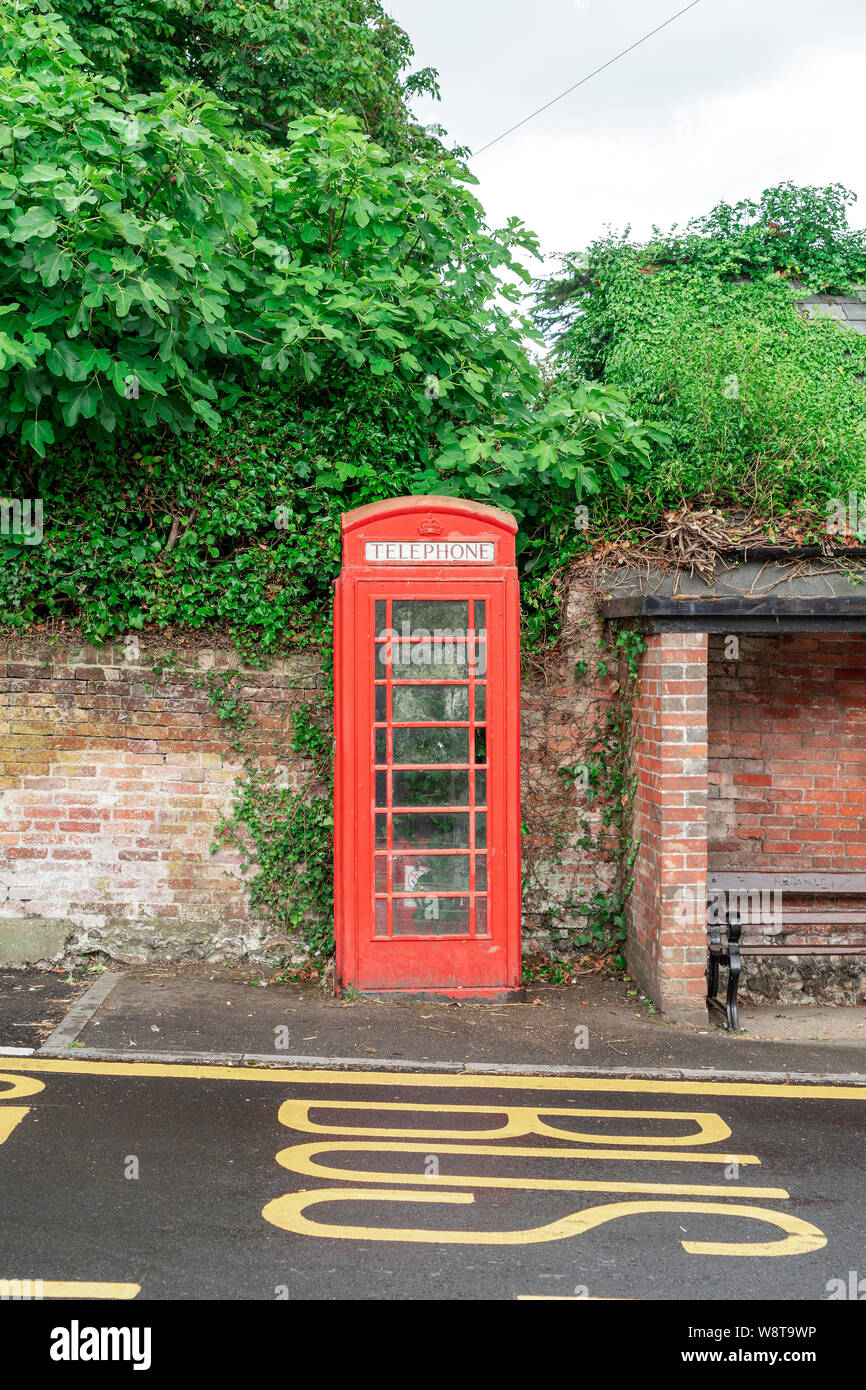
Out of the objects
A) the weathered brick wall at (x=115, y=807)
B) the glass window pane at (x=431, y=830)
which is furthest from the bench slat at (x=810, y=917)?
the weathered brick wall at (x=115, y=807)

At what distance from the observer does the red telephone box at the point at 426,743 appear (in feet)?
20.6

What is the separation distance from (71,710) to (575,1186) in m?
4.48

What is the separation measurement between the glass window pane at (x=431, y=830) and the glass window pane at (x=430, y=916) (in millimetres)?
315

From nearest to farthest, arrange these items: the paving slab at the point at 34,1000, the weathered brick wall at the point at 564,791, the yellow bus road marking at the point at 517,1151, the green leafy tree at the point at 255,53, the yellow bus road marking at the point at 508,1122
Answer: the yellow bus road marking at the point at 517,1151
the yellow bus road marking at the point at 508,1122
the paving slab at the point at 34,1000
the weathered brick wall at the point at 564,791
the green leafy tree at the point at 255,53

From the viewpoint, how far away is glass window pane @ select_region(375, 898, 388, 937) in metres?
6.32

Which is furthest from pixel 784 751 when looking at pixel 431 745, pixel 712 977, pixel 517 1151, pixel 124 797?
pixel 124 797

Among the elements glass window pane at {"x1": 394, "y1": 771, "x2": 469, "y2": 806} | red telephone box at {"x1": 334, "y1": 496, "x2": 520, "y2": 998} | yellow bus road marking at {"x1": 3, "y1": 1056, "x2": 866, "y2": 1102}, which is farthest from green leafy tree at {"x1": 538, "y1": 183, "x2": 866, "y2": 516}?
yellow bus road marking at {"x1": 3, "y1": 1056, "x2": 866, "y2": 1102}

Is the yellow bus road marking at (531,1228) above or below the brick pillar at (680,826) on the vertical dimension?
below

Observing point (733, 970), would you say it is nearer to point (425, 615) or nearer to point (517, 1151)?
point (517, 1151)

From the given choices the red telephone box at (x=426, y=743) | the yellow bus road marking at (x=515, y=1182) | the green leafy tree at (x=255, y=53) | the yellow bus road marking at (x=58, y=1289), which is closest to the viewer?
the yellow bus road marking at (x=58, y=1289)

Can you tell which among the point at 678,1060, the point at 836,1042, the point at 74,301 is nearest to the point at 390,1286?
the point at 678,1060

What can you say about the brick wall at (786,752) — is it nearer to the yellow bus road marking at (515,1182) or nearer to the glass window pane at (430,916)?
the glass window pane at (430,916)

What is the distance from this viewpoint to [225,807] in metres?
7.11

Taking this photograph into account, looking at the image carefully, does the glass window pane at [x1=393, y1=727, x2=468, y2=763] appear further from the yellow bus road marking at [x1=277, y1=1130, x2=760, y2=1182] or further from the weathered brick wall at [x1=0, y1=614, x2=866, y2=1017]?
the yellow bus road marking at [x1=277, y1=1130, x2=760, y2=1182]
